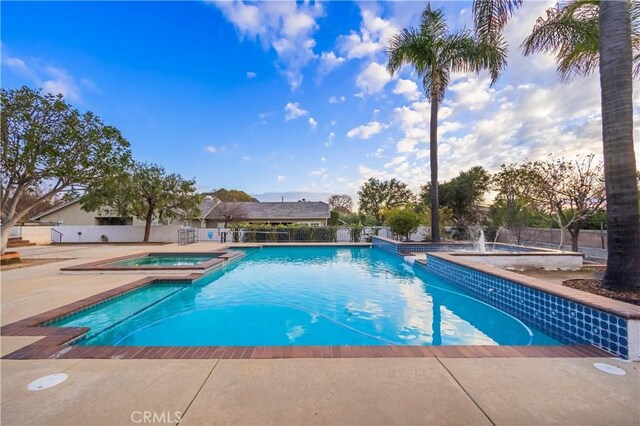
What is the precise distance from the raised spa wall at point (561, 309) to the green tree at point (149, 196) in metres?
19.9

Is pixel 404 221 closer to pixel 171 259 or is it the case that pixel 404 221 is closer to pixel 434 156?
pixel 434 156

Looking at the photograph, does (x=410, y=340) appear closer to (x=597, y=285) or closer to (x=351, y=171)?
(x=597, y=285)

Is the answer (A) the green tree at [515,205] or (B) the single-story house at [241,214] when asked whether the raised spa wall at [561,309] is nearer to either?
(A) the green tree at [515,205]

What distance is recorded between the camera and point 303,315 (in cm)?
571

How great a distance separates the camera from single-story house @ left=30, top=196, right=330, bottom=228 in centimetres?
2730

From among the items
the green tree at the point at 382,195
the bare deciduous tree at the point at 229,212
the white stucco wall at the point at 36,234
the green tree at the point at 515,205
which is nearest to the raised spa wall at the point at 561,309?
the green tree at the point at 515,205

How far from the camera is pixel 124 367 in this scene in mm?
2848

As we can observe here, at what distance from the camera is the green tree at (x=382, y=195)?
37.6 metres

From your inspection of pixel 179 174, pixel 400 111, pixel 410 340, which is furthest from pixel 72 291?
pixel 179 174

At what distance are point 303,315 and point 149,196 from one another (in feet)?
63.6

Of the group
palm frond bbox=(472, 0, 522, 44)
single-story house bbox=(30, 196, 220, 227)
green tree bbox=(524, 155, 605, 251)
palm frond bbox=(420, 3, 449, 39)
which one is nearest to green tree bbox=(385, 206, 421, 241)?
green tree bbox=(524, 155, 605, 251)

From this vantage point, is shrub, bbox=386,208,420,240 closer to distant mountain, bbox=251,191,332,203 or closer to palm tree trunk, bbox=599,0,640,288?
palm tree trunk, bbox=599,0,640,288

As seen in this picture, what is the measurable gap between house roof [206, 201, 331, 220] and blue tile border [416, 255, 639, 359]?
82.5 ft

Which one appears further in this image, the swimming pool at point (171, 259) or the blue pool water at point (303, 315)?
the swimming pool at point (171, 259)
